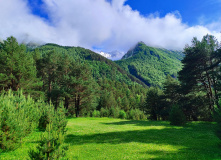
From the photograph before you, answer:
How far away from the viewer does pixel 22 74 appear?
32906mm

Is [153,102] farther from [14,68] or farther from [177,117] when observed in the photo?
[14,68]

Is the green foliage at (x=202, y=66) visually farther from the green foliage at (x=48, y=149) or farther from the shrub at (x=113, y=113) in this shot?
the shrub at (x=113, y=113)

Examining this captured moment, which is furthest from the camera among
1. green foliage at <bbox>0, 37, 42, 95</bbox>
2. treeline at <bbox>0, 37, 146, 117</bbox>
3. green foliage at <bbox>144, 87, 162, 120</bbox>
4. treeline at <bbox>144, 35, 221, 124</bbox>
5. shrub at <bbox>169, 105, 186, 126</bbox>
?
green foliage at <bbox>144, 87, 162, 120</bbox>

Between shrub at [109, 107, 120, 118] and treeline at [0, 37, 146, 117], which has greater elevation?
treeline at [0, 37, 146, 117]

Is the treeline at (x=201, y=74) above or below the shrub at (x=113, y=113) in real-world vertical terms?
above

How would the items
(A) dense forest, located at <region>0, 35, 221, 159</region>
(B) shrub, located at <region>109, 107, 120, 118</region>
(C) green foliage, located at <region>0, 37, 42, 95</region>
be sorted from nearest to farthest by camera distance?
(A) dense forest, located at <region>0, 35, 221, 159</region> → (C) green foliage, located at <region>0, 37, 42, 95</region> → (B) shrub, located at <region>109, 107, 120, 118</region>

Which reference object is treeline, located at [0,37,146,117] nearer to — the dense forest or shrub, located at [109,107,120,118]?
the dense forest

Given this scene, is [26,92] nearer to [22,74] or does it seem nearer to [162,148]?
→ [22,74]

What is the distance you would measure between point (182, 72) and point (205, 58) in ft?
19.0

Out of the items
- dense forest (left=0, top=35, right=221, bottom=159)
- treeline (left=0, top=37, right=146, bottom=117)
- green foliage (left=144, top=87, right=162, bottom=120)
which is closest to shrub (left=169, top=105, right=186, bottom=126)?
dense forest (left=0, top=35, right=221, bottom=159)

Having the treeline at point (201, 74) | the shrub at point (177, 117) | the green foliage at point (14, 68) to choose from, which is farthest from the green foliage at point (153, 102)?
the green foliage at point (14, 68)

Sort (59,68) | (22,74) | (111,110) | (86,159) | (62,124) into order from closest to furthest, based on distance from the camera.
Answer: (86,159), (62,124), (22,74), (59,68), (111,110)

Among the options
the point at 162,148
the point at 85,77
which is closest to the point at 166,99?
the point at 85,77

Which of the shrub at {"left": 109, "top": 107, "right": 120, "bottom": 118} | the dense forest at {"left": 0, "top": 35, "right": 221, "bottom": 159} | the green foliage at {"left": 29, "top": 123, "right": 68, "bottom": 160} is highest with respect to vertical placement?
the dense forest at {"left": 0, "top": 35, "right": 221, "bottom": 159}
